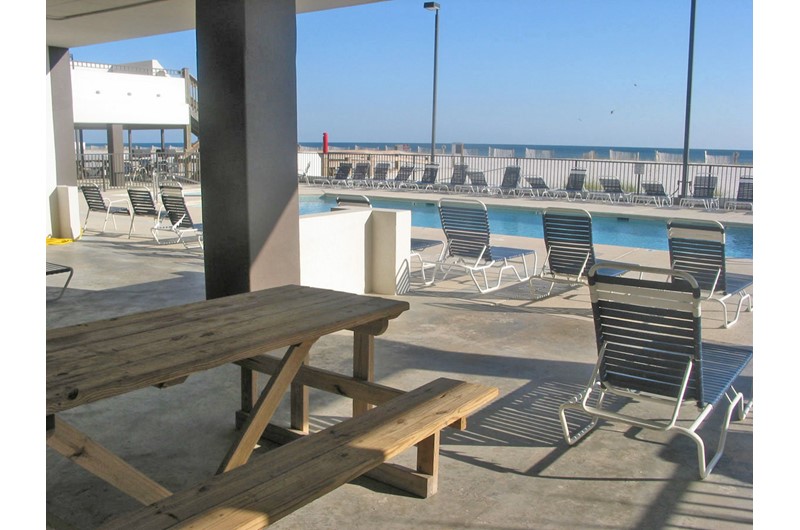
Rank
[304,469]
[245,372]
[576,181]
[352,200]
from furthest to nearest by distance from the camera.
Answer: [576,181], [352,200], [245,372], [304,469]

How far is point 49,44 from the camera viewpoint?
1066cm

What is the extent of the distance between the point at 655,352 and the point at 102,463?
240 centimetres

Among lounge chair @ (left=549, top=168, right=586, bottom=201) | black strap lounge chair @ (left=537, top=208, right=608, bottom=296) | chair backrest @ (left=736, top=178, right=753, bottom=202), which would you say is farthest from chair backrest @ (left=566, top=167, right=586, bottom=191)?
black strap lounge chair @ (left=537, top=208, right=608, bottom=296)

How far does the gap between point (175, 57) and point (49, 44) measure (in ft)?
198

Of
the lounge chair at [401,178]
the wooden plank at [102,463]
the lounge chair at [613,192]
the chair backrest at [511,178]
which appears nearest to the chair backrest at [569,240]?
the wooden plank at [102,463]

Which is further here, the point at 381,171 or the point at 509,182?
the point at 381,171

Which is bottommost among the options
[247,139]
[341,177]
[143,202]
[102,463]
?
[102,463]

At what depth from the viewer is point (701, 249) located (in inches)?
229

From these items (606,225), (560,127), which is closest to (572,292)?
(606,225)

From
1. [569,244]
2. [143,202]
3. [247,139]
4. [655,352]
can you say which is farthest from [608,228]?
[655,352]

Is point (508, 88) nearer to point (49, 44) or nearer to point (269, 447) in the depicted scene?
point (49, 44)

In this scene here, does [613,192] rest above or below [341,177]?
below

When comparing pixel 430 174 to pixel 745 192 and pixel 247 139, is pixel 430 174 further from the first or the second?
pixel 247 139

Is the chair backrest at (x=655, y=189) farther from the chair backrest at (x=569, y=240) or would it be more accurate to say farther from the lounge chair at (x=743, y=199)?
the chair backrest at (x=569, y=240)
